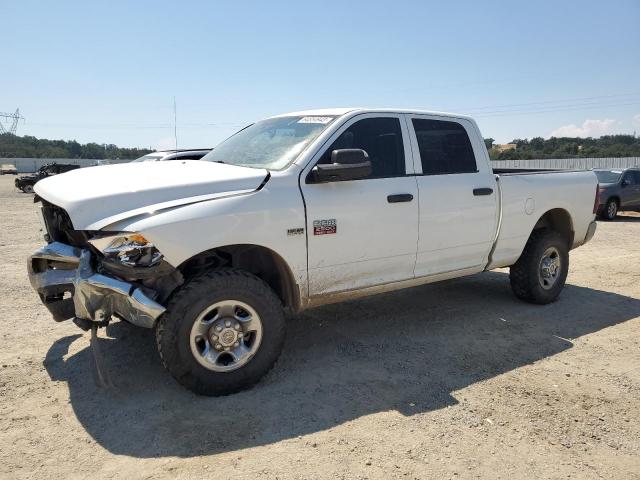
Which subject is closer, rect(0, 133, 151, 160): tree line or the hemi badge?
the hemi badge

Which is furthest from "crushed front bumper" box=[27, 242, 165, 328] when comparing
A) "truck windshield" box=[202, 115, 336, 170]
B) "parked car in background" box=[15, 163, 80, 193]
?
"parked car in background" box=[15, 163, 80, 193]

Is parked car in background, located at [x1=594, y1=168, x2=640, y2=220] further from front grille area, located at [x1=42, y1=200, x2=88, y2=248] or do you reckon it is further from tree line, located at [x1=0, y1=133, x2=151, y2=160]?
tree line, located at [x1=0, y1=133, x2=151, y2=160]

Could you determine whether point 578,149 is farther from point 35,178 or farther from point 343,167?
point 343,167

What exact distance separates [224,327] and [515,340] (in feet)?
9.16

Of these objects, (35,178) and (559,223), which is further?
(35,178)

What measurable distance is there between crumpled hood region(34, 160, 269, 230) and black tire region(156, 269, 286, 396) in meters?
0.57

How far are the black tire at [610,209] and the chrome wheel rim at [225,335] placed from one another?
14659 mm

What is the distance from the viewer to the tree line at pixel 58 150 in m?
90.3

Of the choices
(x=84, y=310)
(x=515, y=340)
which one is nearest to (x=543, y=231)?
(x=515, y=340)

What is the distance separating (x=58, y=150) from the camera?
94562 mm

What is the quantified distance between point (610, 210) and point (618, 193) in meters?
0.58

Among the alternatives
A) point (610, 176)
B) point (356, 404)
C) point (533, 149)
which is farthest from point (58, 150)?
point (356, 404)

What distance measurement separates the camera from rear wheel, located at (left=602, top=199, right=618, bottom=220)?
15.0 meters

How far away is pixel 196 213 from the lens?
3.31m
